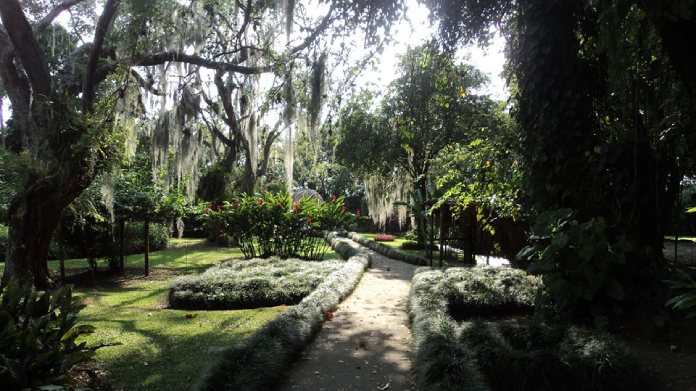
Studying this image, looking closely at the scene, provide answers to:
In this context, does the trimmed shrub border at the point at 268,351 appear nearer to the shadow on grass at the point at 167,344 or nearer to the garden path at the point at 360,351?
the garden path at the point at 360,351

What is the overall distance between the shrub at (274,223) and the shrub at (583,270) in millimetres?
8592

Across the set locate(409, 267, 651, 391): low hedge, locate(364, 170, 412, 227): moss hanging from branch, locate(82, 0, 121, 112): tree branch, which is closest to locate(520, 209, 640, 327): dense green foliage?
locate(409, 267, 651, 391): low hedge

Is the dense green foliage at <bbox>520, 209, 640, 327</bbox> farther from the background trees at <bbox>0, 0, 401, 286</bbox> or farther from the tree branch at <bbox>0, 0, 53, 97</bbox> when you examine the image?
the tree branch at <bbox>0, 0, 53, 97</bbox>

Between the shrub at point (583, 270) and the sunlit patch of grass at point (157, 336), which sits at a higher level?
the shrub at point (583, 270)

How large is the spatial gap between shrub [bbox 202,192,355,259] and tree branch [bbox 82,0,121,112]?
4.83 metres

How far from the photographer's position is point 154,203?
12578 millimetres

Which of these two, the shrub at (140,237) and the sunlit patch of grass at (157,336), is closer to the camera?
the sunlit patch of grass at (157,336)

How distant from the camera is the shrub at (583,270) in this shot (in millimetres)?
4617

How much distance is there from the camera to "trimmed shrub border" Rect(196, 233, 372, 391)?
3.67 metres

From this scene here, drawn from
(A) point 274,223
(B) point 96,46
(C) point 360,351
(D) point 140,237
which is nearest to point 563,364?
(C) point 360,351

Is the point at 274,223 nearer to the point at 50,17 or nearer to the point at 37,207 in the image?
the point at 37,207

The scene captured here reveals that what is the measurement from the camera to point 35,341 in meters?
3.52

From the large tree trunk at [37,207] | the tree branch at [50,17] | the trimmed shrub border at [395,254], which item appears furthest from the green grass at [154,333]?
the trimmed shrub border at [395,254]

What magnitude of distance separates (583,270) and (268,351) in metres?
3.18
